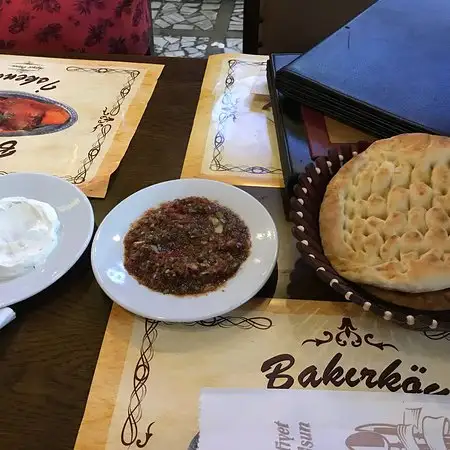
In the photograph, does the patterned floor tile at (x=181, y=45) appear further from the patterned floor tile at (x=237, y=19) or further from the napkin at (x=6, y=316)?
the napkin at (x=6, y=316)

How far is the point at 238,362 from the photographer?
601mm

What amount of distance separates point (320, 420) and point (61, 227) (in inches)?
15.7

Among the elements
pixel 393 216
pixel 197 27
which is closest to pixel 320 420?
pixel 393 216

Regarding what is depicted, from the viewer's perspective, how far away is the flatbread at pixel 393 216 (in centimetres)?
59

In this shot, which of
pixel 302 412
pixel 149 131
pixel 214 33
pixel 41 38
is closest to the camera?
pixel 302 412

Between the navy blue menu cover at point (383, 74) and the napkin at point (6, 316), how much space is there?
1.76 ft

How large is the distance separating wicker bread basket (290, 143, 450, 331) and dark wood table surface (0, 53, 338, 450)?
0.22 feet

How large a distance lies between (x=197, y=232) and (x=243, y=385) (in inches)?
8.2

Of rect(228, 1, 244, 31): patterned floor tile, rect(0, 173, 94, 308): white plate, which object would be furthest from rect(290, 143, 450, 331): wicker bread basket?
rect(228, 1, 244, 31): patterned floor tile

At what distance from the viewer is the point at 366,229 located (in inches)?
25.7

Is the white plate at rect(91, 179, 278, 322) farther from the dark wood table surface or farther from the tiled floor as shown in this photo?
the tiled floor

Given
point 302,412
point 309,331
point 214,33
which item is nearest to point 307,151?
point 309,331

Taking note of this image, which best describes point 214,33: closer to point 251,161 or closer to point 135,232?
point 251,161

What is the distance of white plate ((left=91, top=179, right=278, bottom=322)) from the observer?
62 cm
